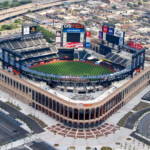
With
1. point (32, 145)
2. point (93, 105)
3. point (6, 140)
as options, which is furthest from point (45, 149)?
point (93, 105)

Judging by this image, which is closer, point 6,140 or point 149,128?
point 6,140

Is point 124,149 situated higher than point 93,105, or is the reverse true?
point 93,105

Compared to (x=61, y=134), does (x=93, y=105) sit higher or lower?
higher

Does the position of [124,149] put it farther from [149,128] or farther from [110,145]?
[149,128]

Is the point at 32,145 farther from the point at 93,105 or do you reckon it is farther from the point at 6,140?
the point at 93,105

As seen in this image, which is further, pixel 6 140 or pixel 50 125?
pixel 50 125

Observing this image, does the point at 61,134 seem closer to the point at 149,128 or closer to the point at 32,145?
the point at 32,145

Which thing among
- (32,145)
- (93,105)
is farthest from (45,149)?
(93,105)

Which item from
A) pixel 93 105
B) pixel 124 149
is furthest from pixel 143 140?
pixel 93 105
